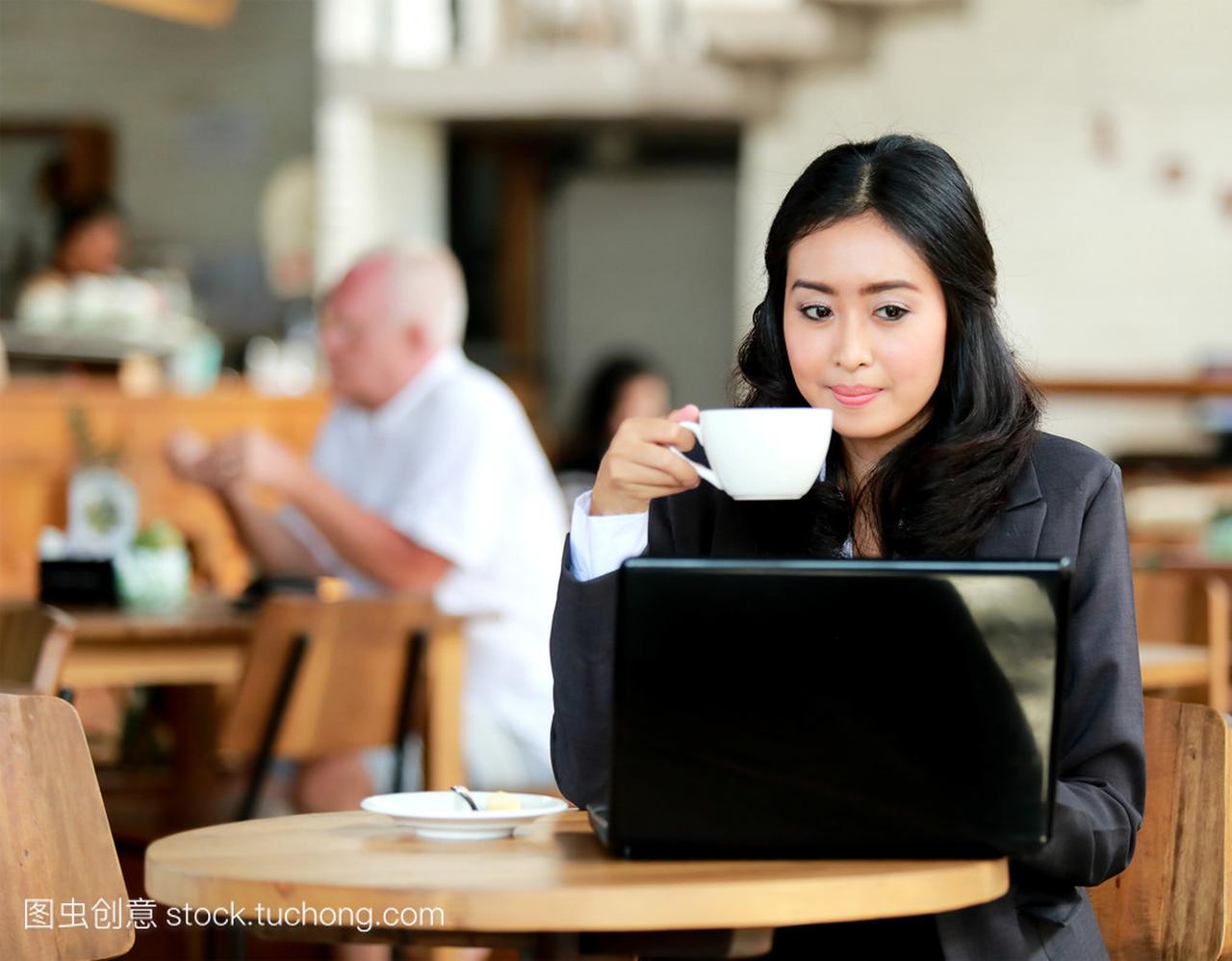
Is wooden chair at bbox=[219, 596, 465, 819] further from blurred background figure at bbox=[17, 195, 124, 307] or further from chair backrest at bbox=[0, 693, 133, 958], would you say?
blurred background figure at bbox=[17, 195, 124, 307]

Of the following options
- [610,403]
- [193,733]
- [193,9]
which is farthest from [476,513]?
[193,9]

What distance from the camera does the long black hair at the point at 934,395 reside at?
5.53 ft

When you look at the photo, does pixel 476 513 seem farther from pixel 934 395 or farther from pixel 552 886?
pixel 552 886

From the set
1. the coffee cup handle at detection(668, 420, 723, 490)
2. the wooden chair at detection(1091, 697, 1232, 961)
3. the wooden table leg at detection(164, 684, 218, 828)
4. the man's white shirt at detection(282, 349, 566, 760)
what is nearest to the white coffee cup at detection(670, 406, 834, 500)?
the coffee cup handle at detection(668, 420, 723, 490)

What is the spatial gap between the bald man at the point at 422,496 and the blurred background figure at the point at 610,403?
2.32 m

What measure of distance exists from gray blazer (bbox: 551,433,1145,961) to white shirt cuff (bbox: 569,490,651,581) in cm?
2

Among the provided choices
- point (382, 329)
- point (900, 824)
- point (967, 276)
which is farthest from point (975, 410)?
point (382, 329)

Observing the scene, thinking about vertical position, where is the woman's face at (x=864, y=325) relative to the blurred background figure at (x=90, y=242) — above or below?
below

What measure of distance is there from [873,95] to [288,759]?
5.68 metres

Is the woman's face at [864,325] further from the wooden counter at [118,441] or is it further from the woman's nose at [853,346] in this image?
the wooden counter at [118,441]

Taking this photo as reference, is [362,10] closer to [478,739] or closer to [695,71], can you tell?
[695,71]

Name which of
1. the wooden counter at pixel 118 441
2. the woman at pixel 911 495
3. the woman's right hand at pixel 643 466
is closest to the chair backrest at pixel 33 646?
the woman at pixel 911 495

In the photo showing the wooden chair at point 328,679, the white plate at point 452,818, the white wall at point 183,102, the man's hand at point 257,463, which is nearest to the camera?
the white plate at point 452,818

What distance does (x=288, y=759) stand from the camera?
12.1 ft
